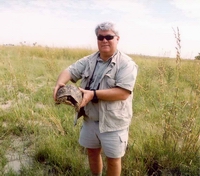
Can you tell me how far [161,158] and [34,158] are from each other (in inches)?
52.2

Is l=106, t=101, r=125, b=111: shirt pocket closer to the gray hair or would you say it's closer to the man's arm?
the man's arm

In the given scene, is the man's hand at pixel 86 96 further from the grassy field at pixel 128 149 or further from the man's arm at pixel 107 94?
the grassy field at pixel 128 149

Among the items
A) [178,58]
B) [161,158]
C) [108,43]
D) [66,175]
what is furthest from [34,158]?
[178,58]

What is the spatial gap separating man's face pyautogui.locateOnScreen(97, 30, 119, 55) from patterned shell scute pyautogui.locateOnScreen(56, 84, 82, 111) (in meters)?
0.40

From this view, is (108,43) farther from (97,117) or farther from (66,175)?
(66,175)

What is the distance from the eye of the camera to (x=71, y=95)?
6.18ft

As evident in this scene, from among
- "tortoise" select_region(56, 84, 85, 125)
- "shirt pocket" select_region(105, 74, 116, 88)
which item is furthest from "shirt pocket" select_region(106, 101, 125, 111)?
"tortoise" select_region(56, 84, 85, 125)

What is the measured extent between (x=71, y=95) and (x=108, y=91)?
0.94 feet

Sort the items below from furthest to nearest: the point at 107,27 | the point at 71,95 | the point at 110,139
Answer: the point at 110,139
the point at 107,27
the point at 71,95

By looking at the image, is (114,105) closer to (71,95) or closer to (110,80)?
(110,80)

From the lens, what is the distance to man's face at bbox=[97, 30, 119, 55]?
2.05 meters

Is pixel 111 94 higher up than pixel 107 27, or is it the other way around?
pixel 107 27

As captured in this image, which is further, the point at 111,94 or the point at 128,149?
the point at 128,149

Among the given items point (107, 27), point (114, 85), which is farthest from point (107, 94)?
point (107, 27)
